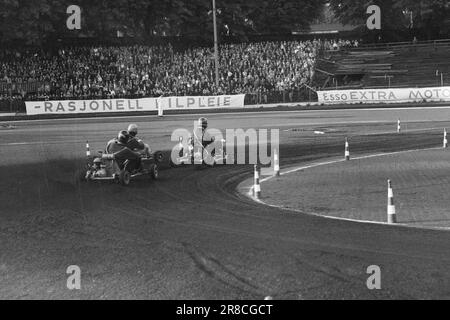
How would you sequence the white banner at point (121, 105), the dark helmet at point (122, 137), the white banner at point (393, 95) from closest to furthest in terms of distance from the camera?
the dark helmet at point (122, 137)
the white banner at point (121, 105)
the white banner at point (393, 95)

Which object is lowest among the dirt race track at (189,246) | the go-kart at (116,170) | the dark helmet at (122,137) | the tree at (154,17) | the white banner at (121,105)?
the dirt race track at (189,246)

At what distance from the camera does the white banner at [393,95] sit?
53.5m

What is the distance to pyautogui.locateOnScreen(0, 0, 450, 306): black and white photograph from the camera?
1003 centimetres

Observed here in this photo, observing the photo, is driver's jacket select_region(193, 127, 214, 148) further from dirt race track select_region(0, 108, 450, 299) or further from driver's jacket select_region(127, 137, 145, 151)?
driver's jacket select_region(127, 137, 145, 151)

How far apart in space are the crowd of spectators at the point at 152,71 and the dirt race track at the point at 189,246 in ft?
110

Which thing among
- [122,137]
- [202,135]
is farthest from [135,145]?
[202,135]

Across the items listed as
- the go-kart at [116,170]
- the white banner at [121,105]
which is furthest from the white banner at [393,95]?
the go-kart at [116,170]

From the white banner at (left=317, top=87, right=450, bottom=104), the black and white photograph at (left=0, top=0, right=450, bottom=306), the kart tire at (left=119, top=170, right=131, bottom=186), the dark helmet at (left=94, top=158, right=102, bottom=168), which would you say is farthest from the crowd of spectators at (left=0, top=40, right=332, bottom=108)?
the kart tire at (left=119, top=170, right=131, bottom=186)

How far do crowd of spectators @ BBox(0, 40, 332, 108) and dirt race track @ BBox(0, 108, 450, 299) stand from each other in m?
33.6

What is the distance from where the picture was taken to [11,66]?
5797cm

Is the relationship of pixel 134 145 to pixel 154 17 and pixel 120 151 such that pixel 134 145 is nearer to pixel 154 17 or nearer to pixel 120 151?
pixel 120 151

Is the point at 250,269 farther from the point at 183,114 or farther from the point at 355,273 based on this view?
the point at 183,114

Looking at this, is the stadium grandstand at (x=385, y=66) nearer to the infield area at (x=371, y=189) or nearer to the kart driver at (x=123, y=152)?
the infield area at (x=371, y=189)

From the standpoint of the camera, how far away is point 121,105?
5116 cm
